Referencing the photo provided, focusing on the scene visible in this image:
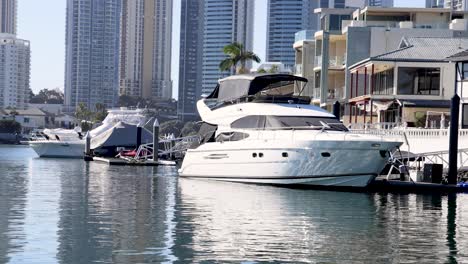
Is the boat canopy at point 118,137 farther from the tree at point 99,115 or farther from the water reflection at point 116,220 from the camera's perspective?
the tree at point 99,115

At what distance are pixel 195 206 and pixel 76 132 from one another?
60068mm

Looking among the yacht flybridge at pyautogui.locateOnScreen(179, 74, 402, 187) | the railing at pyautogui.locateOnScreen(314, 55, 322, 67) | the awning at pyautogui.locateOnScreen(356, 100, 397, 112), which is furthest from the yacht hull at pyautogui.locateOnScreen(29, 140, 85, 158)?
the yacht flybridge at pyautogui.locateOnScreen(179, 74, 402, 187)

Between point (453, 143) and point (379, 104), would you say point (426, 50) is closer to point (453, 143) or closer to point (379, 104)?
point (379, 104)

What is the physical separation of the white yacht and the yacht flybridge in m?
38.6

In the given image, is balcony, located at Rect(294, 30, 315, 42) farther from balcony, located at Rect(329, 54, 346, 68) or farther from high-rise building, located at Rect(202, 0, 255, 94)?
high-rise building, located at Rect(202, 0, 255, 94)

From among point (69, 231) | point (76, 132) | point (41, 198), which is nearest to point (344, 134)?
point (41, 198)

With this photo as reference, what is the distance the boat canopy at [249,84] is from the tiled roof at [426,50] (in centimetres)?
1320

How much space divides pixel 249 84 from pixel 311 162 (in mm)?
→ 8037

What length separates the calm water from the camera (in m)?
20.1

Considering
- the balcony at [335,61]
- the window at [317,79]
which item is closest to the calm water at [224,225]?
the balcony at [335,61]

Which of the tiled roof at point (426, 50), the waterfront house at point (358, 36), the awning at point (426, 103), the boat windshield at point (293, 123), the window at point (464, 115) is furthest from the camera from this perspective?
the waterfront house at point (358, 36)

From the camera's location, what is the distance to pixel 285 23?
185m

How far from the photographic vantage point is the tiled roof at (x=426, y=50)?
2269 inches

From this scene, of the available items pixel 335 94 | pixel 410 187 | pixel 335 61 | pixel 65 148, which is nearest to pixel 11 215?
pixel 410 187
